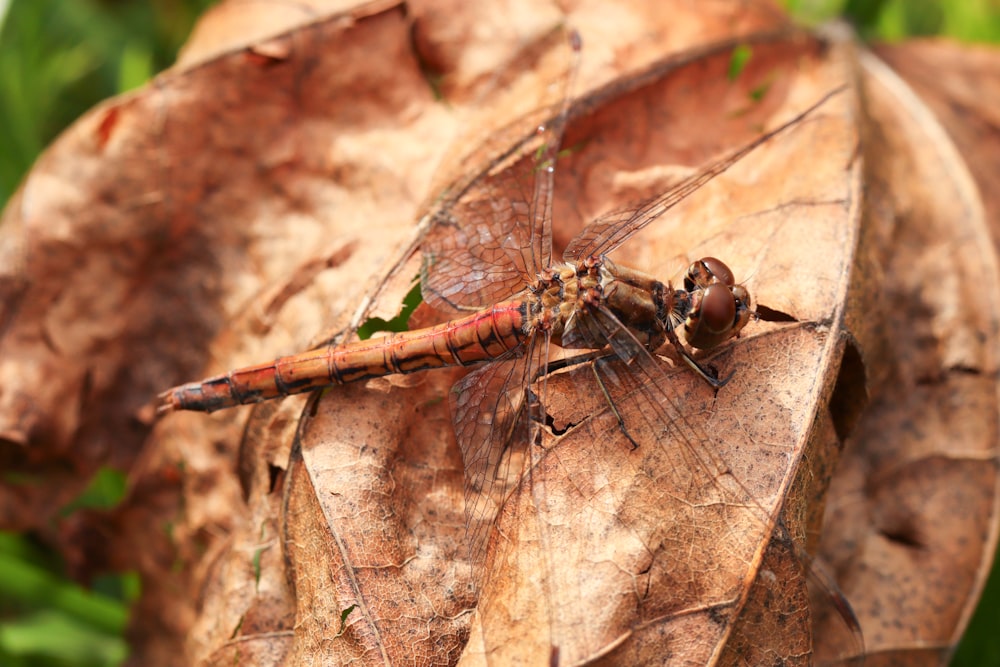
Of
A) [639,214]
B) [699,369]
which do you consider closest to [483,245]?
[639,214]

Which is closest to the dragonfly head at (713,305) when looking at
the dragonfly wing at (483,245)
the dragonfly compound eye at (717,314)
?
the dragonfly compound eye at (717,314)

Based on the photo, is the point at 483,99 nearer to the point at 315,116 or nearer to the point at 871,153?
the point at 315,116

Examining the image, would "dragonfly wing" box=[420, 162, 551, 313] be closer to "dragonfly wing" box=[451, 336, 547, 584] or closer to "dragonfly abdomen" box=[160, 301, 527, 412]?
"dragonfly abdomen" box=[160, 301, 527, 412]

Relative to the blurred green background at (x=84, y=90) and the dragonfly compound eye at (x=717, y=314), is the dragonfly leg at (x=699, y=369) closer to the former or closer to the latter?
the dragonfly compound eye at (x=717, y=314)

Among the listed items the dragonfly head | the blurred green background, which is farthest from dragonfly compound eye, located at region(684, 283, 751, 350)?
the blurred green background

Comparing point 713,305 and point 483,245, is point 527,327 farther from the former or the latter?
point 713,305
